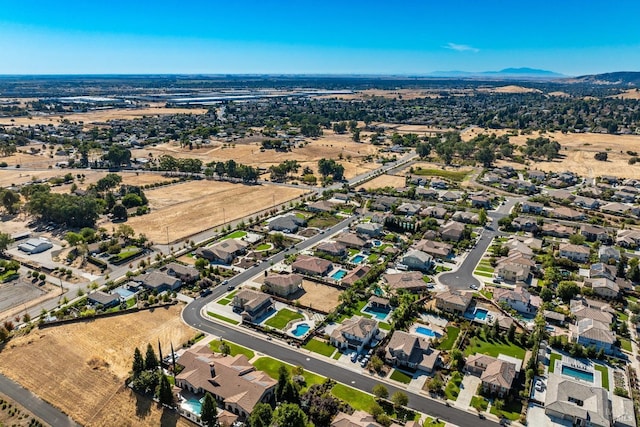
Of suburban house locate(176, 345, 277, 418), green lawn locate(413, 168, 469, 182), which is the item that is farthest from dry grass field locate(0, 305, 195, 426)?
green lawn locate(413, 168, 469, 182)

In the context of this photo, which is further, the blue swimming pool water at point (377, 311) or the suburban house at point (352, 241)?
the suburban house at point (352, 241)

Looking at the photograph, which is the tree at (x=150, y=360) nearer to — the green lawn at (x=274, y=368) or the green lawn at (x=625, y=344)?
the green lawn at (x=274, y=368)

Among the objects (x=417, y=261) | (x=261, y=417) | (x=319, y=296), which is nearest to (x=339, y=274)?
(x=319, y=296)

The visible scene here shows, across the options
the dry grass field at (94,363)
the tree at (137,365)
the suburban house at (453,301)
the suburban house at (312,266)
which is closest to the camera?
the dry grass field at (94,363)

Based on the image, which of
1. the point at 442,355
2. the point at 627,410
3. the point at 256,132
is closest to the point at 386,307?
the point at 442,355

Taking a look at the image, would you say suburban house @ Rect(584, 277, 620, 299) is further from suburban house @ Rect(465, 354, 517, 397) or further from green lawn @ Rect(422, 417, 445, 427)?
green lawn @ Rect(422, 417, 445, 427)

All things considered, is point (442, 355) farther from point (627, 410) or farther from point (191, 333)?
point (191, 333)

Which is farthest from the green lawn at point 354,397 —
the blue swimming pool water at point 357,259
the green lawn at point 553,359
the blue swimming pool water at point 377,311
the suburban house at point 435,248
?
the suburban house at point 435,248
